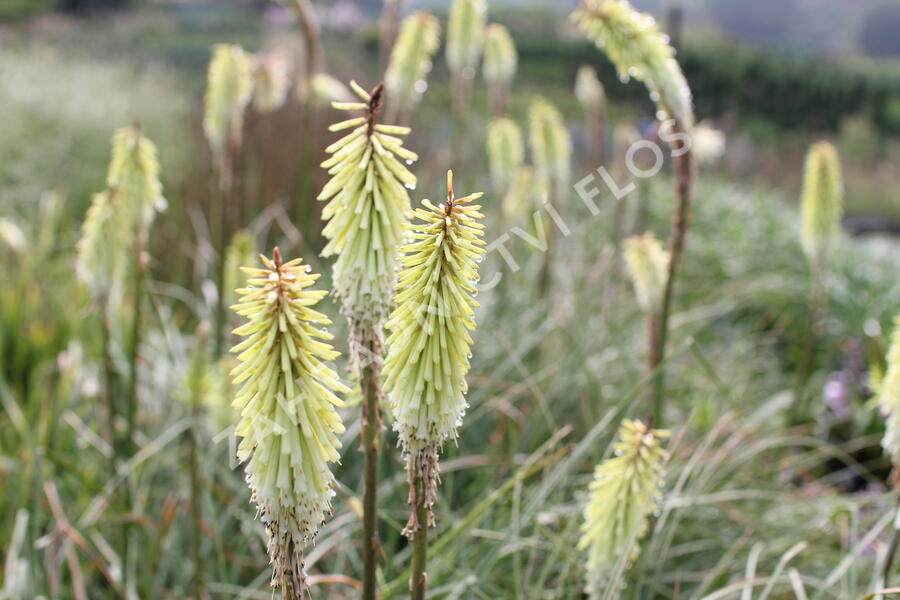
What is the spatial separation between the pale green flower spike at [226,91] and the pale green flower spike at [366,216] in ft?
6.53

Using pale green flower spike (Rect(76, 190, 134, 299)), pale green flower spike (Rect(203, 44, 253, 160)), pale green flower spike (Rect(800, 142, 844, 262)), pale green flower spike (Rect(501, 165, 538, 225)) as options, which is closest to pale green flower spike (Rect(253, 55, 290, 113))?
pale green flower spike (Rect(203, 44, 253, 160))

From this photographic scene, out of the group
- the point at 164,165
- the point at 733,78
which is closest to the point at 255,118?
the point at 164,165

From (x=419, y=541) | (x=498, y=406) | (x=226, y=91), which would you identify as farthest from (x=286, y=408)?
(x=226, y=91)

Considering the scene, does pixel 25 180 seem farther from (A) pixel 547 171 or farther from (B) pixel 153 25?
(B) pixel 153 25

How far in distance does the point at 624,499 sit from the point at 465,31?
2.76 metres

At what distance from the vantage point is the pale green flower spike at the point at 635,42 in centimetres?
225

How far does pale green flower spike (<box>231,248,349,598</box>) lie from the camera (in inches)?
51.3

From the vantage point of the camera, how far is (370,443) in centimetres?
163

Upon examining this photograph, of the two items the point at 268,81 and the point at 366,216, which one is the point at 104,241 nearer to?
the point at 366,216

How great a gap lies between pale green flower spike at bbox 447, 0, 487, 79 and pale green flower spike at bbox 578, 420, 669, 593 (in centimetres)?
261

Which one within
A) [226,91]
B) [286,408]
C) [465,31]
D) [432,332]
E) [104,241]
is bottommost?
[286,408]

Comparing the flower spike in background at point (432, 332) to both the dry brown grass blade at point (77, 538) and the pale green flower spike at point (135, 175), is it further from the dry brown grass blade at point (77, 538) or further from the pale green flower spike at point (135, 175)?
the dry brown grass blade at point (77, 538)

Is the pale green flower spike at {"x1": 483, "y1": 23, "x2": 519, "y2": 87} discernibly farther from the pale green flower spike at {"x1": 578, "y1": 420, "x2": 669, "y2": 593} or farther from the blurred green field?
the pale green flower spike at {"x1": 578, "y1": 420, "x2": 669, "y2": 593}

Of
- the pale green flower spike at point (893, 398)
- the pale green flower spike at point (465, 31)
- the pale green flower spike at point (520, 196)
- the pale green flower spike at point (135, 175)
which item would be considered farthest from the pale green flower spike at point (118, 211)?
the pale green flower spike at point (893, 398)
